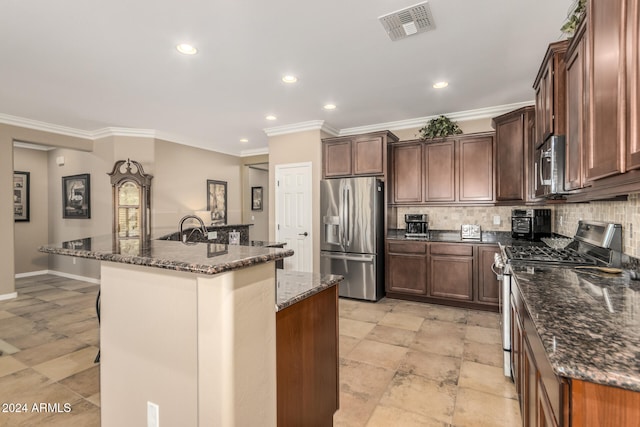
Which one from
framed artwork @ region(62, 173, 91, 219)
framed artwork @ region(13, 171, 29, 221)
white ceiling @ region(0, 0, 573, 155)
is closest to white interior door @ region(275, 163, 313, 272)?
white ceiling @ region(0, 0, 573, 155)

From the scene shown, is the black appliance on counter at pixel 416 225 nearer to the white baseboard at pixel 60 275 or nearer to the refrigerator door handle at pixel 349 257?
the refrigerator door handle at pixel 349 257

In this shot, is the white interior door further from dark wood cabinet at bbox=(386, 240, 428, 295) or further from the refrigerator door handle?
dark wood cabinet at bbox=(386, 240, 428, 295)

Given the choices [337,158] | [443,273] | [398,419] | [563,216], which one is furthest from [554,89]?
[337,158]

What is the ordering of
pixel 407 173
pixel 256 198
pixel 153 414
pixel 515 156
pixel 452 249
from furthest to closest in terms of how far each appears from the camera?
pixel 256 198, pixel 407 173, pixel 452 249, pixel 515 156, pixel 153 414

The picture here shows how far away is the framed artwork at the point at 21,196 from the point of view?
618 cm

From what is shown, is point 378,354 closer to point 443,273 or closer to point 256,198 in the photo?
point 443,273

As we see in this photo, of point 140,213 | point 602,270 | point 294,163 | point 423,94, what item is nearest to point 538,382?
point 602,270

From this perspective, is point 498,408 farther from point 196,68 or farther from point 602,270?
point 196,68

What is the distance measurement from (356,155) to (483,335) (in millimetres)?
2807

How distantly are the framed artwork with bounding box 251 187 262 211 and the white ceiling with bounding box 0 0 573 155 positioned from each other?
3305 mm

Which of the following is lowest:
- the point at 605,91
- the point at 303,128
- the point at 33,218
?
the point at 33,218

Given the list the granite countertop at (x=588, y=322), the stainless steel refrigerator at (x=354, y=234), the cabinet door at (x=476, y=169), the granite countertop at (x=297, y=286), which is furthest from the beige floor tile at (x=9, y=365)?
the cabinet door at (x=476, y=169)

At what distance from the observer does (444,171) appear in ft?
14.4

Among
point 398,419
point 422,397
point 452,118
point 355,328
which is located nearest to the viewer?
point 398,419
